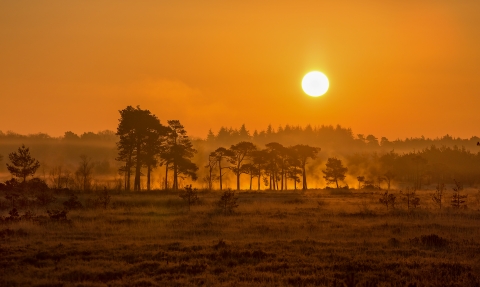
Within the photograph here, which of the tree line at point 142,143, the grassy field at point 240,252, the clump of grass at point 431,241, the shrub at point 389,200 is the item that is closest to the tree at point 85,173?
the tree line at point 142,143

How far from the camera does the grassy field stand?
13.7 meters

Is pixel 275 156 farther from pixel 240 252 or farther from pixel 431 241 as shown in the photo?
pixel 240 252

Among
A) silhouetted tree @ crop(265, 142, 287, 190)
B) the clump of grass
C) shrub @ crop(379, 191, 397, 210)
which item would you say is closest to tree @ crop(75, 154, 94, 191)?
silhouetted tree @ crop(265, 142, 287, 190)

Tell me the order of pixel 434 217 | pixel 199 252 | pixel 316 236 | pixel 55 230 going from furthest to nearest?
pixel 434 217 < pixel 55 230 < pixel 316 236 < pixel 199 252

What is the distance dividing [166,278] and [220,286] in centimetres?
193

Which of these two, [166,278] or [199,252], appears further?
[199,252]

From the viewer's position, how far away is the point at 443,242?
64.0 feet

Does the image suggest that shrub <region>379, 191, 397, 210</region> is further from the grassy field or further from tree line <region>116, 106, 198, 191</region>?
tree line <region>116, 106, 198, 191</region>

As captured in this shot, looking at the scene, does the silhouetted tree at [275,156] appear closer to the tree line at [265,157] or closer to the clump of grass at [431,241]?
the tree line at [265,157]

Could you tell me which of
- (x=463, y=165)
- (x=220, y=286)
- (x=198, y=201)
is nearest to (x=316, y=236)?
(x=220, y=286)

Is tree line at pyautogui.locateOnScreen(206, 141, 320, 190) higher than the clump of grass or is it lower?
higher

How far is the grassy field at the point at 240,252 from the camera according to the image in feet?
45.0

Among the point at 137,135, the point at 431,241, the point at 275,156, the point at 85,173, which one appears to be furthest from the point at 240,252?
the point at 275,156

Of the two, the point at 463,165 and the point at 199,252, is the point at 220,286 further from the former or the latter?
the point at 463,165
